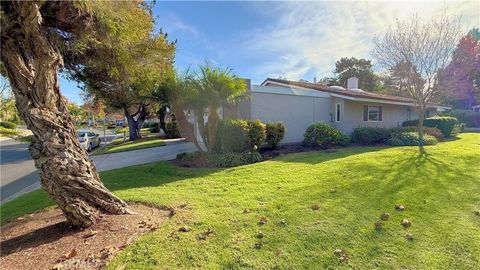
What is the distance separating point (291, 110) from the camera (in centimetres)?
1584

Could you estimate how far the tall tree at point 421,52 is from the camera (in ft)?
40.8

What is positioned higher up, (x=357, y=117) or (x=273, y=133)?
(x=357, y=117)

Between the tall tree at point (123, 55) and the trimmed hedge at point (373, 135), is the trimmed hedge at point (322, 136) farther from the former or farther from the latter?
the tall tree at point (123, 55)

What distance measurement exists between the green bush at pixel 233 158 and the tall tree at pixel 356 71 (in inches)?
1567

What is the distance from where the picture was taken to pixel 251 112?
14.3 meters

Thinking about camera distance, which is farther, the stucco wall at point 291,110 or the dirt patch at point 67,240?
the stucco wall at point 291,110

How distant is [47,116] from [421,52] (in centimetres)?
1538

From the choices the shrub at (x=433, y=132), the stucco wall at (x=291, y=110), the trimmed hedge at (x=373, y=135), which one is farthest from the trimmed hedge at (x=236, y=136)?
the shrub at (x=433, y=132)

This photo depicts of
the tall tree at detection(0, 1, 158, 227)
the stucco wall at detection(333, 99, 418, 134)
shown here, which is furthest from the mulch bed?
the tall tree at detection(0, 1, 158, 227)

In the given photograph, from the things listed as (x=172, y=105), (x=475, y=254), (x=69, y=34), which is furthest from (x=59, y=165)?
(x=172, y=105)

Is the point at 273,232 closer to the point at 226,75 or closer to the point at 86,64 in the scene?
the point at 86,64

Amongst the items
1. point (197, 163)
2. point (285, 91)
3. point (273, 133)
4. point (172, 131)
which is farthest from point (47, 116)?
point (172, 131)

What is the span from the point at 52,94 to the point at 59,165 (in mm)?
1086

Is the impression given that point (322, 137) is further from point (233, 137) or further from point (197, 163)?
point (197, 163)
